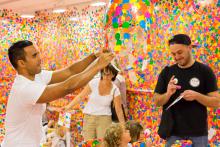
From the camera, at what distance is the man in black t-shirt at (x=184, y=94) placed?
252cm

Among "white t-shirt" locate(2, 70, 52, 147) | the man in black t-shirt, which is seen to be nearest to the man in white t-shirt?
"white t-shirt" locate(2, 70, 52, 147)

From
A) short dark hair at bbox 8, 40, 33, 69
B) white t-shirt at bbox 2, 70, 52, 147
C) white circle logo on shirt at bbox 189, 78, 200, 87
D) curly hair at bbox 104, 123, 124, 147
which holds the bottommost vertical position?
curly hair at bbox 104, 123, 124, 147

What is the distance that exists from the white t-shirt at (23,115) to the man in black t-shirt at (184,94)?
94 cm

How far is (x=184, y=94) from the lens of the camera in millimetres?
2461

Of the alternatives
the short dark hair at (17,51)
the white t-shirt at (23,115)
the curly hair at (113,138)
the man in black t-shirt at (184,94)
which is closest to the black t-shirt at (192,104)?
the man in black t-shirt at (184,94)

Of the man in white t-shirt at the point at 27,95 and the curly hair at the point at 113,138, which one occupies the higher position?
the man in white t-shirt at the point at 27,95

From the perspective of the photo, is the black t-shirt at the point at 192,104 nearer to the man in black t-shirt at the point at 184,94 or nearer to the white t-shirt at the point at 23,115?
the man in black t-shirt at the point at 184,94

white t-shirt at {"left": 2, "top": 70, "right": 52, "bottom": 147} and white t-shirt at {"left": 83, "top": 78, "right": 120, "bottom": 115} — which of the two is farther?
white t-shirt at {"left": 83, "top": 78, "right": 120, "bottom": 115}

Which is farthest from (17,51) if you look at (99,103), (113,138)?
(99,103)

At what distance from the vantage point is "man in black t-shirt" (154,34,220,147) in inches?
99.3

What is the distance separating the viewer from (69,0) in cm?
517

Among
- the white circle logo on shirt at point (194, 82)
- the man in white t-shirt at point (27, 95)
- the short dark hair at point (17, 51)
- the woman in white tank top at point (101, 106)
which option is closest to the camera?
the man in white t-shirt at point (27, 95)

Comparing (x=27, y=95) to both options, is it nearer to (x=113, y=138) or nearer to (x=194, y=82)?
(x=113, y=138)

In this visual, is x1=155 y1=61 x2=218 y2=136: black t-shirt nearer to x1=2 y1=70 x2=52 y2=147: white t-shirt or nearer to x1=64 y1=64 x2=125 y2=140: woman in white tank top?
x1=2 y1=70 x2=52 y2=147: white t-shirt
